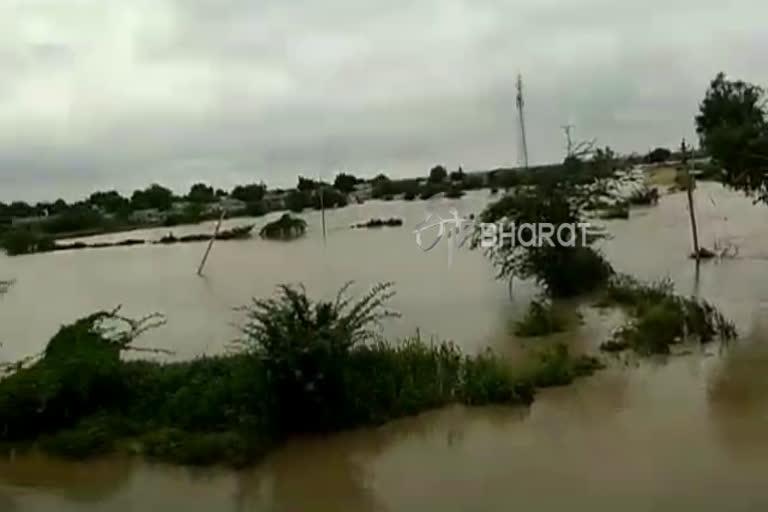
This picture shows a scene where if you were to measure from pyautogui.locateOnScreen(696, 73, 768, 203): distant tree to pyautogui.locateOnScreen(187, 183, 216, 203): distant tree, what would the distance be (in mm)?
48490

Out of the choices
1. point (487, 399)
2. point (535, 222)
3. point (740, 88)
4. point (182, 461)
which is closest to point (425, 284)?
point (535, 222)

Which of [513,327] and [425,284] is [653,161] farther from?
[513,327]

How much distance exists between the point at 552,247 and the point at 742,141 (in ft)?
10.9

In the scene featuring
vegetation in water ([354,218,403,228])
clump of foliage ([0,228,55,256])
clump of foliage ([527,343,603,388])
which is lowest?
clump of foliage ([527,343,603,388])

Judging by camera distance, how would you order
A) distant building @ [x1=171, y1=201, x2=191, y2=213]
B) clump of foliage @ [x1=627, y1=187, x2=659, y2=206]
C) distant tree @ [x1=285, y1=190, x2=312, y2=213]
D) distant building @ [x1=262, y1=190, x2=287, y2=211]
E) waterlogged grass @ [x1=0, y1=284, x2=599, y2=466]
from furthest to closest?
distant building @ [x1=262, y1=190, x2=287, y2=211], distant tree @ [x1=285, y1=190, x2=312, y2=213], distant building @ [x1=171, y1=201, x2=191, y2=213], clump of foliage @ [x1=627, y1=187, x2=659, y2=206], waterlogged grass @ [x1=0, y1=284, x2=599, y2=466]

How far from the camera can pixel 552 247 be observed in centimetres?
1452

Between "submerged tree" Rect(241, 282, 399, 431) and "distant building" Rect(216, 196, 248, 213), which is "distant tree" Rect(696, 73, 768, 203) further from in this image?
"distant building" Rect(216, 196, 248, 213)

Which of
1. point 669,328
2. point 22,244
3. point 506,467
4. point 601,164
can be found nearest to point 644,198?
point 601,164

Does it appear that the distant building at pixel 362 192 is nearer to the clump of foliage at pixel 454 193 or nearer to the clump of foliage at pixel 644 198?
the clump of foliage at pixel 454 193

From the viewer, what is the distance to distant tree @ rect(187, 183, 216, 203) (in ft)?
202

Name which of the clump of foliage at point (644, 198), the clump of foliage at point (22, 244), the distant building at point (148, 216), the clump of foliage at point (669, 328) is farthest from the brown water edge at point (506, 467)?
the distant building at point (148, 216)

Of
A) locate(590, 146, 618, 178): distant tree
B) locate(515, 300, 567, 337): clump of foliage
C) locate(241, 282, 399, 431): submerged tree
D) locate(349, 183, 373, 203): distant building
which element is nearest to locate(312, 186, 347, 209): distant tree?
locate(349, 183, 373, 203): distant building

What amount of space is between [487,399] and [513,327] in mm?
3894

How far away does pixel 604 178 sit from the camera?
49.1 ft
